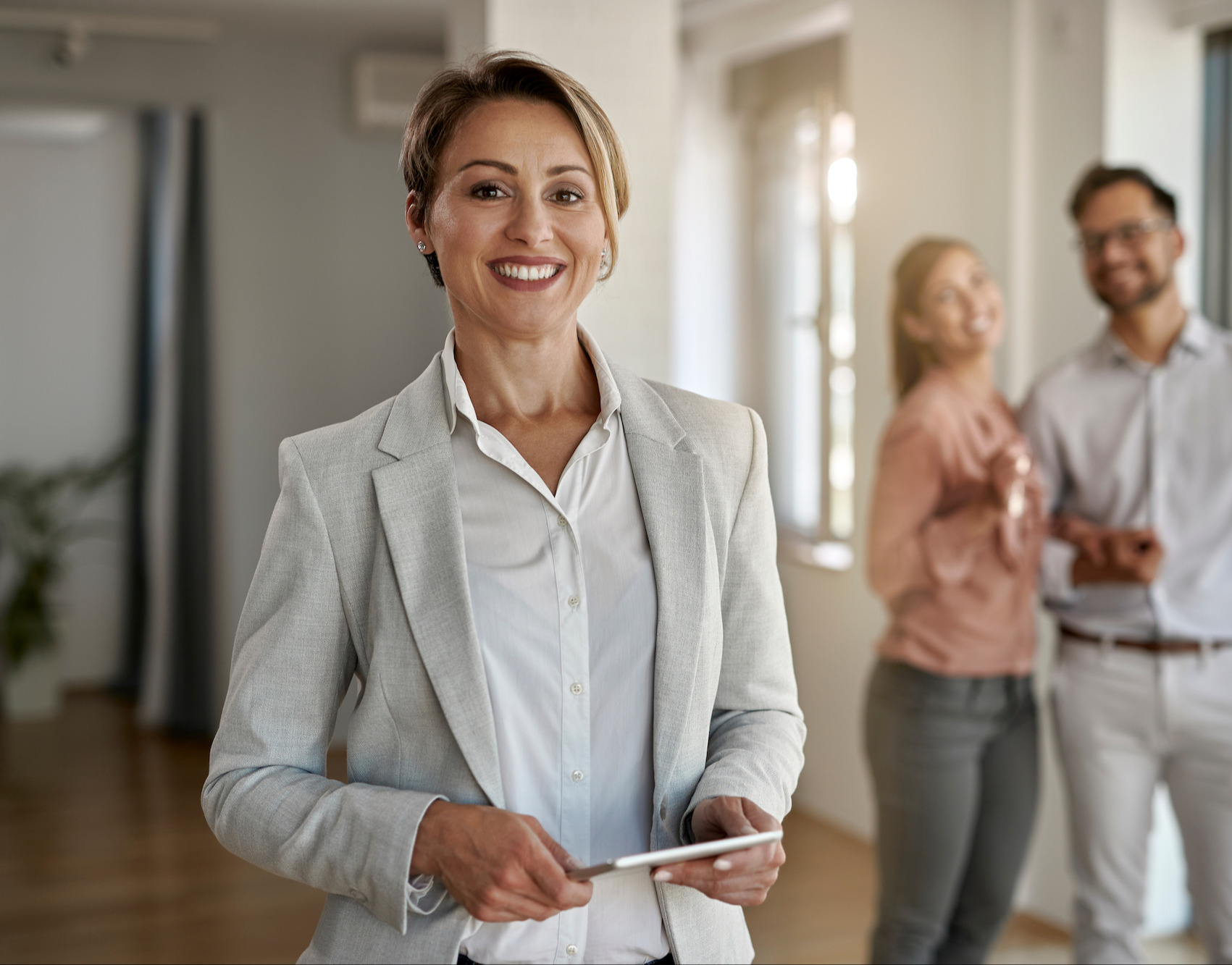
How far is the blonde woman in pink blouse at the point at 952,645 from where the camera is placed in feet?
7.95

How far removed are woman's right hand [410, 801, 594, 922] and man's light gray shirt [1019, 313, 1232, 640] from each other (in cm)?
179

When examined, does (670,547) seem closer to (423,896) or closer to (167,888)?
(423,896)

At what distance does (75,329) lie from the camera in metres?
6.33

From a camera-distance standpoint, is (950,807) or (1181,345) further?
(1181,345)

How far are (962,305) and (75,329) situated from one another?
5164mm

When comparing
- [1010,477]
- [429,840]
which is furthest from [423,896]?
[1010,477]

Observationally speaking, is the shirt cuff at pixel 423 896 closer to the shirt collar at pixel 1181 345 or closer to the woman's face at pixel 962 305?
the woman's face at pixel 962 305

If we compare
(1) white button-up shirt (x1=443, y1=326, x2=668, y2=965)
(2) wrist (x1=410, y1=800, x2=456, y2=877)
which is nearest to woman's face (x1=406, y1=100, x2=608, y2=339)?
(1) white button-up shirt (x1=443, y1=326, x2=668, y2=965)

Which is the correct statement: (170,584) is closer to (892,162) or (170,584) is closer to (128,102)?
(128,102)

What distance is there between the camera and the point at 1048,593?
8.64ft

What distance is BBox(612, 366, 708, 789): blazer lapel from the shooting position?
3.87ft

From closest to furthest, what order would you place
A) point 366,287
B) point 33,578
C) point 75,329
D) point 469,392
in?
point 469,392 → point 366,287 → point 33,578 → point 75,329

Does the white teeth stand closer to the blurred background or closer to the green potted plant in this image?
the blurred background

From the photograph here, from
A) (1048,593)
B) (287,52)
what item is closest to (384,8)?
(287,52)
